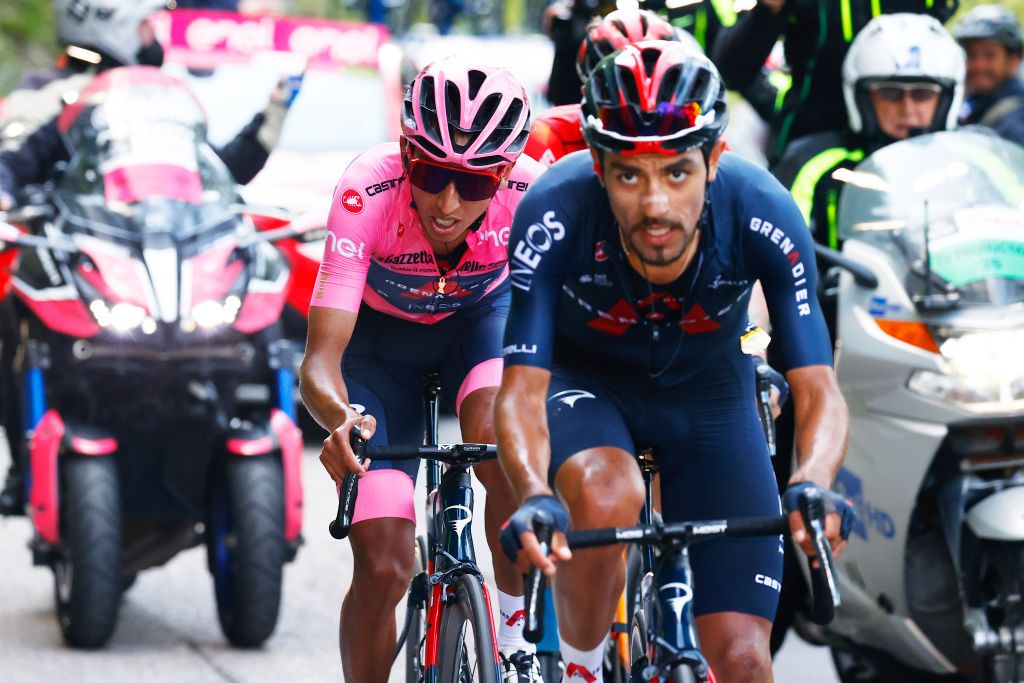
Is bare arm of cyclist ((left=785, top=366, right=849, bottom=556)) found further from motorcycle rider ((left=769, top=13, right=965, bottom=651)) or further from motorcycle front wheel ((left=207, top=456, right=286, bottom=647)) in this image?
motorcycle front wheel ((left=207, top=456, right=286, bottom=647))

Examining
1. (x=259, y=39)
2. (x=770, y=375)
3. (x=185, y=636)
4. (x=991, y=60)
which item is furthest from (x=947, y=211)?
(x=259, y=39)

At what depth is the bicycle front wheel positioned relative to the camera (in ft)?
15.6

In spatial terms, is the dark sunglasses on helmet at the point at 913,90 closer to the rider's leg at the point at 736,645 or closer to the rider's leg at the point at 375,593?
the rider's leg at the point at 375,593

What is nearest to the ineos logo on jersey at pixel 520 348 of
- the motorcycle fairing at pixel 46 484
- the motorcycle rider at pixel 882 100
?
the motorcycle rider at pixel 882 100

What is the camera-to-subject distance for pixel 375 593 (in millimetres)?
5410

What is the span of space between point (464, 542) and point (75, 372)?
2658 millimetres

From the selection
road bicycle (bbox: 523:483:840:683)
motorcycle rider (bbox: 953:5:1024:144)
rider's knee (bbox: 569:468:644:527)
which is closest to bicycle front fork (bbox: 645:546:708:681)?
road bicycle (bbox: 523:483:840:683)

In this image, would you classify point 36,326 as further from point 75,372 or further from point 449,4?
point 449,4

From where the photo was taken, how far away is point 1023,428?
6.05 meters

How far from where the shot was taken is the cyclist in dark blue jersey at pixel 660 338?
4.21m

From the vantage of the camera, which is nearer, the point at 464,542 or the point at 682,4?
the point at 464,542

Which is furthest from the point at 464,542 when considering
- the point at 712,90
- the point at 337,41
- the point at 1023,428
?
the point at 337,41

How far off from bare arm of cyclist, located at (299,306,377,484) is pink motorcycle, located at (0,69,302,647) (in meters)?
2.24

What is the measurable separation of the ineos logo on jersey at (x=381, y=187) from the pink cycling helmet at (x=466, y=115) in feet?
0.66
